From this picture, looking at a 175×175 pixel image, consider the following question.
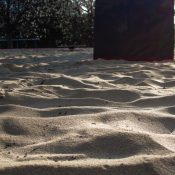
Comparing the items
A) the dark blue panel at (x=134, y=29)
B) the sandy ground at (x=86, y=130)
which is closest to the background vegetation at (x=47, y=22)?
the dark blue panel at (x=134, y=29)

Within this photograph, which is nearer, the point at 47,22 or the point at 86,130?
the point at 86,130

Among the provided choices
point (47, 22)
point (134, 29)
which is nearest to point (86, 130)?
point (134, 29)

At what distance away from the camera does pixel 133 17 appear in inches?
262

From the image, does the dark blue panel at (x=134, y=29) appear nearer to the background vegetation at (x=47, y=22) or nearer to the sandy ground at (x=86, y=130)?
the sandy ground at (x=86, y=130)

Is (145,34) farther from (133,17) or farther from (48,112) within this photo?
(48,112)

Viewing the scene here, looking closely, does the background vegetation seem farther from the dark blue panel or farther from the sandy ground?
the sandy ground

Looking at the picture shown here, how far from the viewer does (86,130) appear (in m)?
1.91

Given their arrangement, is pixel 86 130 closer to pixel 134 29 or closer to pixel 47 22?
pixel 134 29

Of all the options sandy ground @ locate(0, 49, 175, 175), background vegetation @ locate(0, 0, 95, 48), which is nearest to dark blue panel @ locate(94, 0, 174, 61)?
sandy ground @ locate(0, 49, 175, 175)

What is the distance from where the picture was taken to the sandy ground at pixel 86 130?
1.49 meters

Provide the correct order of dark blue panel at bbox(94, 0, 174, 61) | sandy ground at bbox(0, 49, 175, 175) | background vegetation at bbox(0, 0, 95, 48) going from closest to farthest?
sandy ground at bbox(0, 49, 175, 175) < dark blue panel at bbox(94, 0, 174, 61) < background vegetation at bbox(0, 0, 95, 48)

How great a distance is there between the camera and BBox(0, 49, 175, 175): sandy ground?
4.89 feet

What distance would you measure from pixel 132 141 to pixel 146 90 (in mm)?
1349

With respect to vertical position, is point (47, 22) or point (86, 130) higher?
point (47, 22)
